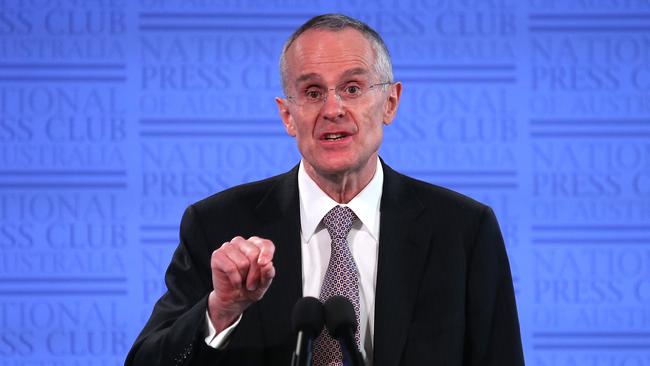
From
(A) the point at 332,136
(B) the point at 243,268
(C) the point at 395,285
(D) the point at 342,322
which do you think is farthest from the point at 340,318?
(A) the point at 332,136

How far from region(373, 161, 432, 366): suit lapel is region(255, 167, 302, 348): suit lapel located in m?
0.16

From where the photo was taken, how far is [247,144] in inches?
120

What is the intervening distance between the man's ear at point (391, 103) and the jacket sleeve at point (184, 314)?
0.45 metres

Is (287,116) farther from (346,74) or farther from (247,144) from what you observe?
(247,144)

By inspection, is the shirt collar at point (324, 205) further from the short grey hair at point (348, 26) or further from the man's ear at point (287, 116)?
the short grey hair at point (348, 26)

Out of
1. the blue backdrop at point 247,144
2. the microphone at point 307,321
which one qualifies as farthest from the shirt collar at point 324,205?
the blue backdrop at point 247,144

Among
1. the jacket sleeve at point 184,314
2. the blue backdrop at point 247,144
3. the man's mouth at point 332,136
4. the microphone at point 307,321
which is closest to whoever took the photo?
the microphone at point 307,321

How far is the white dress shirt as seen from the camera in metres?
1.79

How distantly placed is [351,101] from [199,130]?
1.28m

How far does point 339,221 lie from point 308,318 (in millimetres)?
568

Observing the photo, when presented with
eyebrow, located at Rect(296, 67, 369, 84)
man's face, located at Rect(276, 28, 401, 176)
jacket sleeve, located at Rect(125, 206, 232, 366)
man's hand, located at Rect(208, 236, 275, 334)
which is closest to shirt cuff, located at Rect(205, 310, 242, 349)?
jacket sleeve, located at Rect(125, 206, 232, 366)

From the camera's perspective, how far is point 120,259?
9.88 feet

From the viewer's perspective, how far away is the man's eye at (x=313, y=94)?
1846mm

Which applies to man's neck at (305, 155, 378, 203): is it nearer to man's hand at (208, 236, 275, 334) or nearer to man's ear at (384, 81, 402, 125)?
man's ear at (384, 81, 402, 125)
